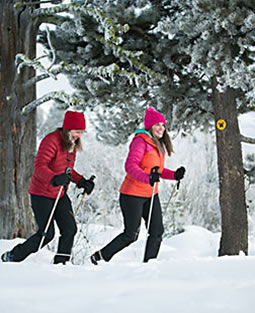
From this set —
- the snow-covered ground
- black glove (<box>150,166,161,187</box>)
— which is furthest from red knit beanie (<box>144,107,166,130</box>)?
the snow-covered ground

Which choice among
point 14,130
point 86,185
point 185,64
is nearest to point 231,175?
point 185,64

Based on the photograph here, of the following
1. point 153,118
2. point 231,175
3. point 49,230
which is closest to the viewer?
point 49,230

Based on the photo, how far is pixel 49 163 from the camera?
3859mm

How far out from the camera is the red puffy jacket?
3.70 m

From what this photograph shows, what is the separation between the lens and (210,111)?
19.7 feet

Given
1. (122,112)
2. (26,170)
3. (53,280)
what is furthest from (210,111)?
(53,280)

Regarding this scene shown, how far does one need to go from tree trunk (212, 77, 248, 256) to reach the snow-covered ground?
6.25ft

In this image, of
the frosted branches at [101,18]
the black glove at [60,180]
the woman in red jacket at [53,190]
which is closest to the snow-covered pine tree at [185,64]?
the frosted branches at [101,18]

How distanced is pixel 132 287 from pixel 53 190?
1534 millimetres

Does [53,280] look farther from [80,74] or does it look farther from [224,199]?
A: [80,74]

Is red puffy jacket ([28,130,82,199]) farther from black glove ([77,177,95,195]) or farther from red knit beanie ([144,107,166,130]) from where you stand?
red knit beanie ([144,107,166,130])

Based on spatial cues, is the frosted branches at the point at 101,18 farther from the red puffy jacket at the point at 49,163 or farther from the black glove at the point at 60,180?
the black glove at the point at 60,180

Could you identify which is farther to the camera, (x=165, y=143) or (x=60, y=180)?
(x=165, y=143)

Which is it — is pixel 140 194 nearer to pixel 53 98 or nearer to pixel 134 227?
pixel 134 227
